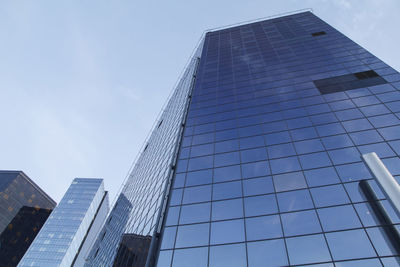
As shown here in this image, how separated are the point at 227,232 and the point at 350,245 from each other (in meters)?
6.25

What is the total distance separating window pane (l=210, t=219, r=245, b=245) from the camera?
14.3 metres

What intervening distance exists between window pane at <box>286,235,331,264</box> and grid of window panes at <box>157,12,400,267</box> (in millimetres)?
53

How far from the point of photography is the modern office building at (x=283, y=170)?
13047mm

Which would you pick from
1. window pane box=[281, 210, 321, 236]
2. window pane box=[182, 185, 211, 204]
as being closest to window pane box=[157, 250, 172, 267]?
window pane box=[182, 185, 211, 204]

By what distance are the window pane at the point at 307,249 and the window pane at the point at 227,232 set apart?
8.74 ft

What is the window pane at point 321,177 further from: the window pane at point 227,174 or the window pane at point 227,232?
the window pane at point 227,232

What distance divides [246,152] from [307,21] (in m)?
36.4

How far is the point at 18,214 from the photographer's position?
131 m

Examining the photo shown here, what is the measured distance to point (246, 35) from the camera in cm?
4678

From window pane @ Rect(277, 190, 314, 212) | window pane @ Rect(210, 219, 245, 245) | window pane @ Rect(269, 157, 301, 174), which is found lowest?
window pane @ Rect(210, 219, 245, 245)

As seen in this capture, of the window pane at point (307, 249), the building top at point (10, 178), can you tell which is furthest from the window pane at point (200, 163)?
the building top at point (10, 178)

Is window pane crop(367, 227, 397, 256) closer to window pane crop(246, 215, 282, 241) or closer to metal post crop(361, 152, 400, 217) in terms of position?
window pane crop(246, 215, 282, 241)

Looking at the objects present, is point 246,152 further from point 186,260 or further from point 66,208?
point 66,208

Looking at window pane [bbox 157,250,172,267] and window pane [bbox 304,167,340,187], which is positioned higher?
window pane [bbox 304,167,340,187]
